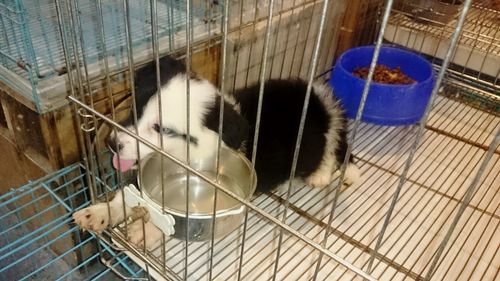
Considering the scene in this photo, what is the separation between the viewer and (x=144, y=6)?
4.65 ft

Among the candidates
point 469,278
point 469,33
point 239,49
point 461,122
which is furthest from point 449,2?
point 469,278

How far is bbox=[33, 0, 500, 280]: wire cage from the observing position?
1.16 meters

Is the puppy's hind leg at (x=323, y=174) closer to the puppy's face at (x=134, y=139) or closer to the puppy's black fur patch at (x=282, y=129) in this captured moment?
the puppy's black fur patch at (x=282, y=129)

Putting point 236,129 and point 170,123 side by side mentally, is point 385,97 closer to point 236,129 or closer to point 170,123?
point 236,129

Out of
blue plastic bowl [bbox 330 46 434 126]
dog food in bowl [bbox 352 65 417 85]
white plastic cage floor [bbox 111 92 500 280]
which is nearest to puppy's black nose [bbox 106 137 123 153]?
white plastic cage floor [bbox 111 92 500 280]

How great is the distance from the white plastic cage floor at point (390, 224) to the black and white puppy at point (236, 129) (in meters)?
0.09

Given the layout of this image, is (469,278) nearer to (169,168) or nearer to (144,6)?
(169,168)

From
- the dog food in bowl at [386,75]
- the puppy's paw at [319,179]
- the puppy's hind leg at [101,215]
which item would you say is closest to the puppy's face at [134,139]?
the puppy's hind leg at [101,215]

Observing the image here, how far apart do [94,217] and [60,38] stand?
1.51 ft

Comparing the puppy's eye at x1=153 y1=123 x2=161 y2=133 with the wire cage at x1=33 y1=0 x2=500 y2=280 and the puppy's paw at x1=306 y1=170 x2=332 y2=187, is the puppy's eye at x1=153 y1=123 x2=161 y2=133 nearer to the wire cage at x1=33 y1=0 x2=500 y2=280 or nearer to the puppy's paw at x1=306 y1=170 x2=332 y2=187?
the wire cage at x1=33 y1=0 x2=500 y2=280

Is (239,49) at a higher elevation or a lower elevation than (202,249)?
higher

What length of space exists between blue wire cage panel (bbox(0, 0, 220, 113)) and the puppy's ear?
0.88ft

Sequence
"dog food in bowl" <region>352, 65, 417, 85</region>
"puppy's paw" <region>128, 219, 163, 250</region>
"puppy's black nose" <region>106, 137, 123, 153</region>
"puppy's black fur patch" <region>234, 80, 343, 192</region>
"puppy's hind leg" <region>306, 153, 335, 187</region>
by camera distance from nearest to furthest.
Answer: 1. "puppy's black nose" <region>106, 137, 123, 153</region>
2. "puppy's paw" <region>128, 219, 163, 250</region>
3. "puppy's black fur patch" <region>234, 80, 343, 192</region>
4. "puppy's hind leg" <region>306, 153, 335, 187</region>
5. "dog food in bowl" <region>352, 65, 417, 85</region>

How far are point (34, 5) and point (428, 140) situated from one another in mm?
1384
